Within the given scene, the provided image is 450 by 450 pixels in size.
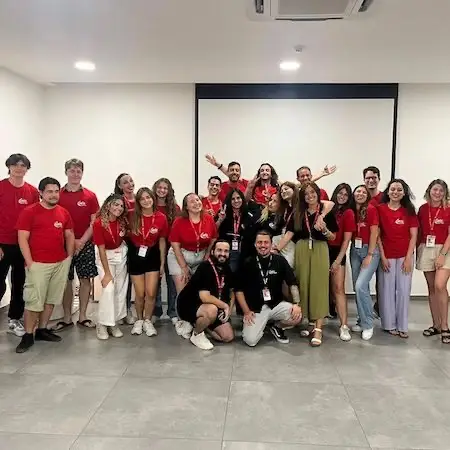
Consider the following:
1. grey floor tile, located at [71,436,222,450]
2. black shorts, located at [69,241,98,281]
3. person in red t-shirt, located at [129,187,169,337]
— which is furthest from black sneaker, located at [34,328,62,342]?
grey floor tile, located at [71,436,222,450]

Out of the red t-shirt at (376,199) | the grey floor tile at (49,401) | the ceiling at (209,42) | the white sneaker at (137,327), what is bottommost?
the grey floor tile at (49,401)

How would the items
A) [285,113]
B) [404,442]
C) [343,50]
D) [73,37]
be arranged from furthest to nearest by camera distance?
[285,113]
[343,50]
[73,37]
[404,442]

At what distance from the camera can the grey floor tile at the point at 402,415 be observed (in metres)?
2.69

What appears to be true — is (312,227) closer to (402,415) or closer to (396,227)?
(396,227)

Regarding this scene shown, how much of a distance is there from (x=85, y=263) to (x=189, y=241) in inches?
43.2

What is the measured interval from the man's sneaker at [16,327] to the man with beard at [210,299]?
61.4 inches

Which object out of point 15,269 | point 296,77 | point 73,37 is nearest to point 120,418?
point 15,269

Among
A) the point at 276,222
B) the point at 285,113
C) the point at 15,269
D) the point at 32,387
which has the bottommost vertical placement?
the point at 32,387

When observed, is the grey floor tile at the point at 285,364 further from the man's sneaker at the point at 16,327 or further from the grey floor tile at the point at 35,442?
the man's sneaker at the point at 16,327

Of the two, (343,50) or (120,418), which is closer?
(120,418)

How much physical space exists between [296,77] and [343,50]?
1.24 meters

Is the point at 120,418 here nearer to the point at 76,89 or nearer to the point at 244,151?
the point at 244,151

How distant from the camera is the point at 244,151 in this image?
20.7 ft

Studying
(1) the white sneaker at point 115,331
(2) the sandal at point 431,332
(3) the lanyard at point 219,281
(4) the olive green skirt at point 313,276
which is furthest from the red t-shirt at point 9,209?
(2) the sandal at point 431,332
